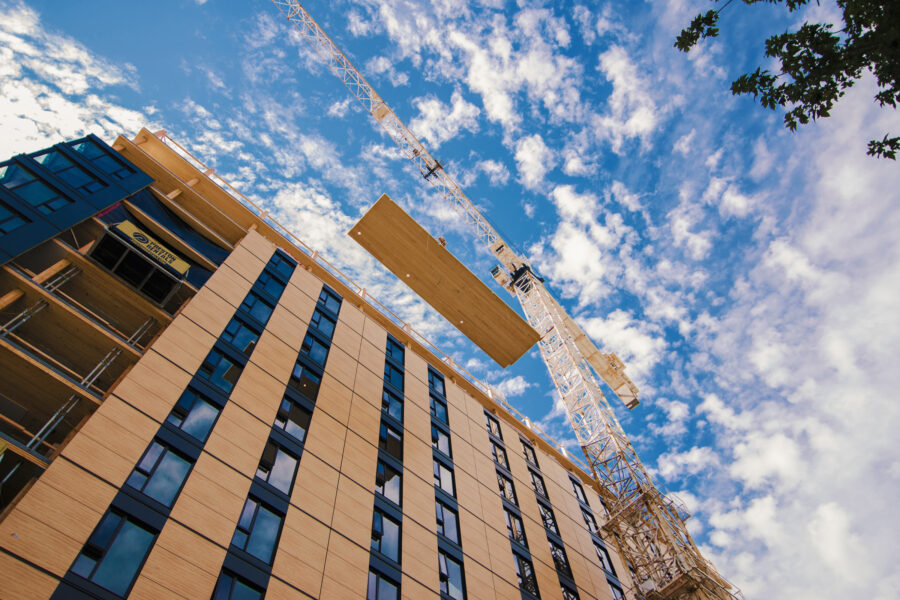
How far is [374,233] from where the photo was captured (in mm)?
38281

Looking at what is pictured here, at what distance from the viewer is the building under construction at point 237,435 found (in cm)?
1410

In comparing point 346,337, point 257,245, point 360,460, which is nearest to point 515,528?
point 360,460

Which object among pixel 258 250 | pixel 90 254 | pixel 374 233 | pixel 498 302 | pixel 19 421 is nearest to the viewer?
pixel 19 421

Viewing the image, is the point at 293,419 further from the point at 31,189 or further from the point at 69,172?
the point at 69,172

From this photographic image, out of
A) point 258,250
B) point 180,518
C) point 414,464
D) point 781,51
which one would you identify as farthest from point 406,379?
point 781,51

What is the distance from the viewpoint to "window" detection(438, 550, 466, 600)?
21.1 metres

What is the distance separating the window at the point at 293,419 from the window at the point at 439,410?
32.7 feet

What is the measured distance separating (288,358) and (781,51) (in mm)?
20682

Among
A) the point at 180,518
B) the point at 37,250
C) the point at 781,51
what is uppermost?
the point at 37,250

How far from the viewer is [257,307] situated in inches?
974

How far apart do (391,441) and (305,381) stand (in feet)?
16.8

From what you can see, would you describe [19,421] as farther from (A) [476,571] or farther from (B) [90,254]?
(A) [476,571]

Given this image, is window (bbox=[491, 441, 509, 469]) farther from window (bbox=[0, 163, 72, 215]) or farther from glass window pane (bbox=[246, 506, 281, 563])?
window (bbox=[0, 163, 72, 215])

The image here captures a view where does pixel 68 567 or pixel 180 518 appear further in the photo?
pixel 180 518
